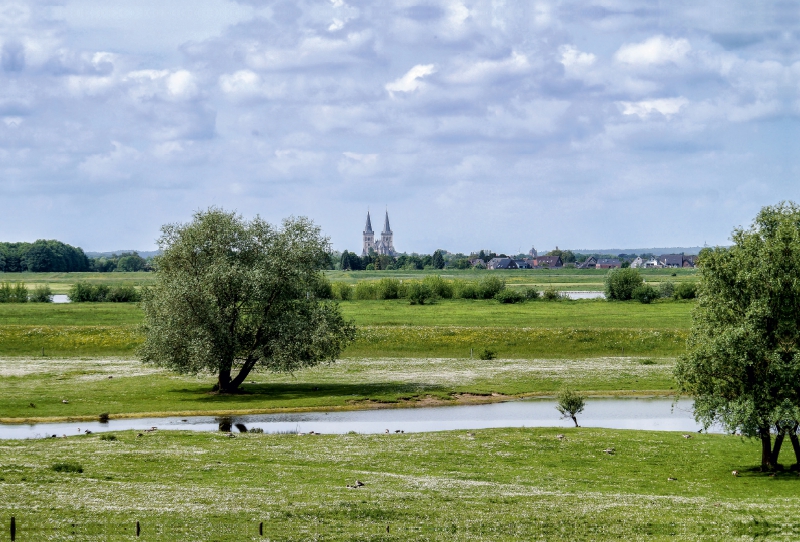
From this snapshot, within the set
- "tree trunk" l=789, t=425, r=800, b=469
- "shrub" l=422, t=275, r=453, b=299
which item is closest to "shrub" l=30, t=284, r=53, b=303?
"shrub" l=422, t=275, r=453, b=299

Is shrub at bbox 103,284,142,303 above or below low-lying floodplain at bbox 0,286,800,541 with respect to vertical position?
above

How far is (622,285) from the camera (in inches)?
6580

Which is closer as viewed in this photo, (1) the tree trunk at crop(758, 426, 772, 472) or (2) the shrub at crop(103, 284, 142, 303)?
(1) the tree trunk at crop(758, 426, 772, 472)

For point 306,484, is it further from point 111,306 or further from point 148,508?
point 111,306

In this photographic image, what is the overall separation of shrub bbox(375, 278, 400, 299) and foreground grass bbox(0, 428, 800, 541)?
129367mm

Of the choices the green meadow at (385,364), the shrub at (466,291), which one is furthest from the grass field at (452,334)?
the shrub at (466,291)

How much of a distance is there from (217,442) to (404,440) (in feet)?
34.9

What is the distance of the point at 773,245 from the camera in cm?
3756

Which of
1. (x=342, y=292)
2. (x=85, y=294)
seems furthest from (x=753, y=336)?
(x=85, y=294)

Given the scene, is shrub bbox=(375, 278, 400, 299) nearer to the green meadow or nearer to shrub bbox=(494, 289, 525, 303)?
shrub bbox=(494, 289, 525, 303)

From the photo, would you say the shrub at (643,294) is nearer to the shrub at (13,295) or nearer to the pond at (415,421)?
the pond at (415,421)

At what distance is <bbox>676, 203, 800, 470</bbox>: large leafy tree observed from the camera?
119 feet

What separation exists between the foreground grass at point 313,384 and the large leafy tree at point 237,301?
3.63m

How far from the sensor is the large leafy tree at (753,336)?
3638cm
